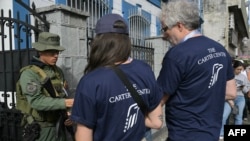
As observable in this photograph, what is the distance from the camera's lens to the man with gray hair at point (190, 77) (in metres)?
2.10

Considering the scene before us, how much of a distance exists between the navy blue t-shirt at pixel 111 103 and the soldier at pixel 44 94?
0.88 m

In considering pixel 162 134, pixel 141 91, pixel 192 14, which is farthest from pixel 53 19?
pixel 162 134

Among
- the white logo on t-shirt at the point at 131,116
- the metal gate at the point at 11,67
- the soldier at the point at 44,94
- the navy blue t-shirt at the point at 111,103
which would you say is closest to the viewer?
the navy blue t-shirt at the point at 111,103

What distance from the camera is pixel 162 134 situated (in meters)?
6.02

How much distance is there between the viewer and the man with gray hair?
2.10 metres

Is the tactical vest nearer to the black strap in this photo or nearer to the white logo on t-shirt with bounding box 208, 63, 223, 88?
the black strap

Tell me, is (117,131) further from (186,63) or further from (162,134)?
(162,134)

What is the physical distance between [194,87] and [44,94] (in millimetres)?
1270

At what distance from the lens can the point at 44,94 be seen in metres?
2.56

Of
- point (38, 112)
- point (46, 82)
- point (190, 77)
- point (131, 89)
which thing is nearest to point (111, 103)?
point (131, 89)

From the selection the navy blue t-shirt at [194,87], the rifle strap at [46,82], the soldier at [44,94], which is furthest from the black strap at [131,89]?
the rifle strap at [46,82]

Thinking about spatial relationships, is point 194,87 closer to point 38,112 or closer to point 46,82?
point 46,82

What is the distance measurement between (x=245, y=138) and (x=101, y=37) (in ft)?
9.48

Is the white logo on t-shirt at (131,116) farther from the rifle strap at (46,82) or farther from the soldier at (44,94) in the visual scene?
the rifle strap at (46,82)
